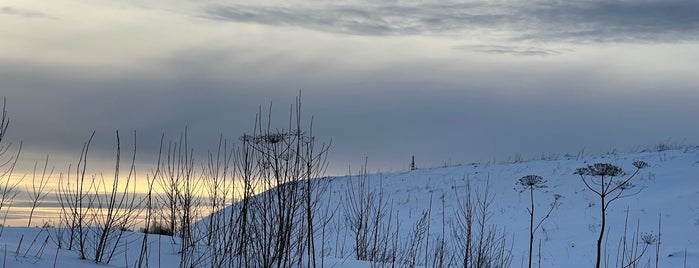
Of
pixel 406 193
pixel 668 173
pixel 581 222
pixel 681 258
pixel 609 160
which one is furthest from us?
pixel 406 193

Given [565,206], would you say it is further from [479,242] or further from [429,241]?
[479,242]

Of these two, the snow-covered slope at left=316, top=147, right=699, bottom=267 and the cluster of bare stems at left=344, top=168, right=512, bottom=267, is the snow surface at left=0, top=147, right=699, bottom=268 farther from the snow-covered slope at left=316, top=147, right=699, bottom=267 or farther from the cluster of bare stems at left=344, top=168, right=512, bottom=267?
the cluster of bare stems at left=344, top=168, right=512, bottom=267

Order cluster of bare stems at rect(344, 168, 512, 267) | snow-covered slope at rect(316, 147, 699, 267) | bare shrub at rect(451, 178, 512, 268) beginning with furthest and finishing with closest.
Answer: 1. snow-covered slope at rect(316, 147, 699, 267)
2. bare shrub at rect(451, 178, 512, 268)
3. cluster of bare stems at rect(344, 168, 512, 267)

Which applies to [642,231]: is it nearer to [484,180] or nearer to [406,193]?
[484,180]

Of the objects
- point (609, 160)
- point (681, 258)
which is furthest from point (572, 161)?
point (681, 258)

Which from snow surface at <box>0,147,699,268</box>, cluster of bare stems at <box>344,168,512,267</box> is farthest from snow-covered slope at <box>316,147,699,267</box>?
cluster of bare stems at <box>344,168,512,267</box>

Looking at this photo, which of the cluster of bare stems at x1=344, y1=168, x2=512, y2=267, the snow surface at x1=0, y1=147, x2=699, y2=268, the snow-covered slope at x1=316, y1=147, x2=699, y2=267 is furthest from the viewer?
the snow-covered slope at x1=316, y1=147, x2=699, y2=267

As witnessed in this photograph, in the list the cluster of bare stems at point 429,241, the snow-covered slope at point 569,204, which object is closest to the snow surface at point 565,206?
the snow-covered slope at point 569,204

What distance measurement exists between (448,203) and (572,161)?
4.66m

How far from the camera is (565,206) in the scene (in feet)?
66.9

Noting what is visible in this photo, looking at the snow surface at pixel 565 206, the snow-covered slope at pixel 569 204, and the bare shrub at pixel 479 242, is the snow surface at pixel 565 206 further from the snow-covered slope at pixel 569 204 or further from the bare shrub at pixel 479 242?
the bare shrub at pixel 479 242

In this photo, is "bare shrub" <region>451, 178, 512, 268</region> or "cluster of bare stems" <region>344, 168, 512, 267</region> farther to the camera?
"bare shrub" <region>451, 178, 512, 268</region>

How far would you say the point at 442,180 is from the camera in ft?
83.3

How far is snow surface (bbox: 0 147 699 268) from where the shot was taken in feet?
52.5
